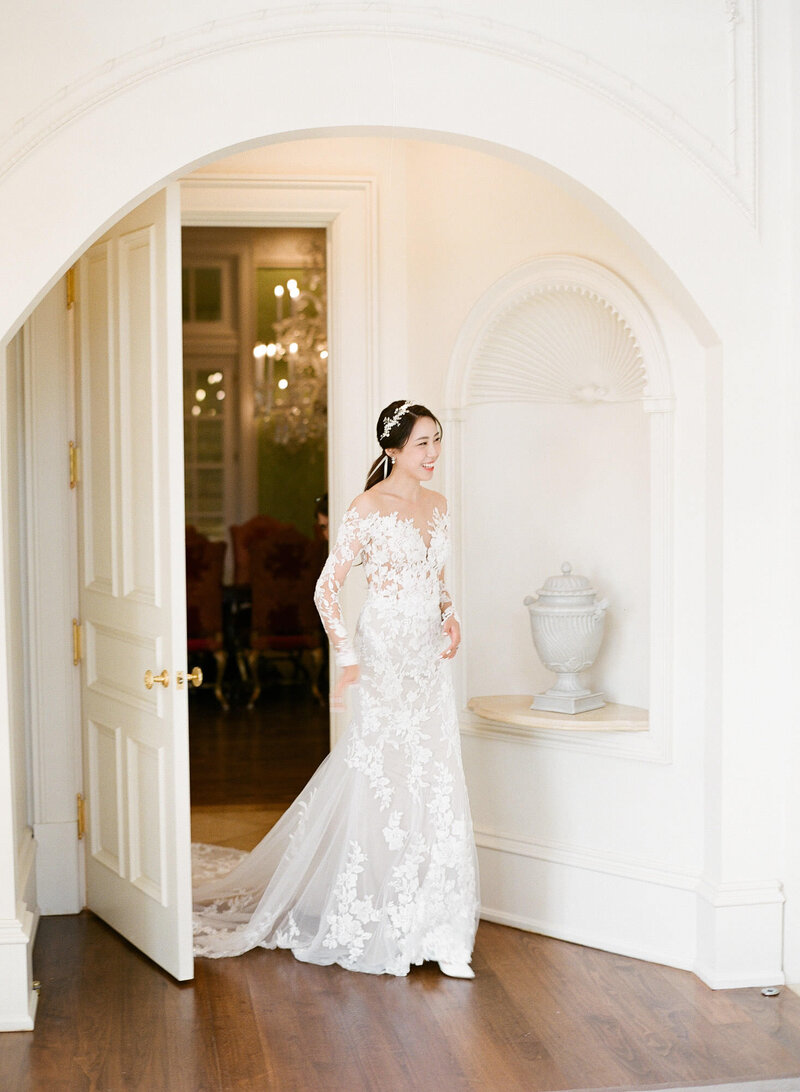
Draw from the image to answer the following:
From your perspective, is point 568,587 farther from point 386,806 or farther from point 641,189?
point 641,189

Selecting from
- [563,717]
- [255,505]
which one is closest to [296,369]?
[255,505]

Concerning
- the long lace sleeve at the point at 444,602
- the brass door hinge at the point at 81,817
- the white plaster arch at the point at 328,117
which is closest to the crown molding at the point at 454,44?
the white plaster arch at the point at 328,117

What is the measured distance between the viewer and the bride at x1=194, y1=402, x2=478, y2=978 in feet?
13.7

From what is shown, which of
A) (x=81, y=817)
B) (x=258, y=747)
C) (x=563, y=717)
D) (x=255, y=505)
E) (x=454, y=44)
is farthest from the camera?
(x=255, y=505)

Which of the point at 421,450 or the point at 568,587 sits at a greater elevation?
the point at 421,450

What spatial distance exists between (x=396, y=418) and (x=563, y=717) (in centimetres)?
126

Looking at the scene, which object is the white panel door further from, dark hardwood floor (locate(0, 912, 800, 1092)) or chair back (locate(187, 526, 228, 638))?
chair back (locate(187, 526, 228, 638))

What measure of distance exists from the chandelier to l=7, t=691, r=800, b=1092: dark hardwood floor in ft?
17.9

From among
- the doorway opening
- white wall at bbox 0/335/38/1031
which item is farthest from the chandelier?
white wall at bbox 0/335/38/1031

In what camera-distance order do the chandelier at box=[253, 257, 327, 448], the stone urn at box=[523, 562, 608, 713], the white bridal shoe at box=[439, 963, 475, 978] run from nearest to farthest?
the white bridal shoe at box=[439, 963, 475, 978]
the stone urn at box=[523, 562, 608, 713]
the chandelier at box=[253, 257, 327, 448]

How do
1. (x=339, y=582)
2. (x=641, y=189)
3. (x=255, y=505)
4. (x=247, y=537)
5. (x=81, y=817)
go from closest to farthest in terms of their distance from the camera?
(x=641, y=189) < (x=339, y=582) < (x=81, y=817) < (x=247, y=537) < (x=255, y=505)

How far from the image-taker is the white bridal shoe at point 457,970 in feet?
13.4

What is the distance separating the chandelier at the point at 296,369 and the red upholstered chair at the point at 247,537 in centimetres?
84

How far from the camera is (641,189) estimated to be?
393 centimetres
